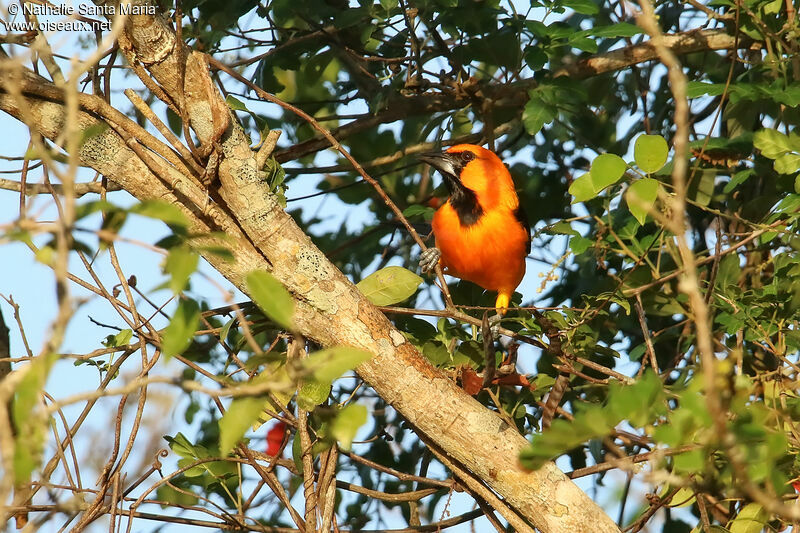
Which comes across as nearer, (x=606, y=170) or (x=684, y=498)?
(x=606, y=170)

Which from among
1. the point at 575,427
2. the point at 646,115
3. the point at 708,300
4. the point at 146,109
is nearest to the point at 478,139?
the point at 646,115

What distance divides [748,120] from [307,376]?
290 centimetres

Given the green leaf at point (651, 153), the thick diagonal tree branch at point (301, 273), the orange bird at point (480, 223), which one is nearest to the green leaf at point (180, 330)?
the thick diagonal tree branch at point (301, 273)

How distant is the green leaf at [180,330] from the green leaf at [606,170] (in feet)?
4.85

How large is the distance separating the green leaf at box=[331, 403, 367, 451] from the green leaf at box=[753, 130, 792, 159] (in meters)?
2.26

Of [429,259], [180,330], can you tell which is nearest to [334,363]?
[180,330]

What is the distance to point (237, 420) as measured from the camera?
146 centimetres

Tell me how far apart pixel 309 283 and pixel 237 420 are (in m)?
1.16

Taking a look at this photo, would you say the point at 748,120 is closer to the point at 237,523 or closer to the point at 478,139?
the point at 478,139

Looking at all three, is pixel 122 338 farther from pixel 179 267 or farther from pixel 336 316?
pixel 179 267

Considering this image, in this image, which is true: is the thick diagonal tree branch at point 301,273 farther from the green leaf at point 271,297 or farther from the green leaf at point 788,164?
the green leaf at point 788,164

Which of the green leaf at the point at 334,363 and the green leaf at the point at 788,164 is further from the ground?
the green leaf at the point at 788,164

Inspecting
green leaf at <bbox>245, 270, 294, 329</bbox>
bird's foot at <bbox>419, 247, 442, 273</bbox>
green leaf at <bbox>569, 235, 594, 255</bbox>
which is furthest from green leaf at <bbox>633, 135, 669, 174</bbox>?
bird's foot at <bbox>419, 247, 442, 273</bbox>

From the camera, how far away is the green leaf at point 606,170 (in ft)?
8.30
